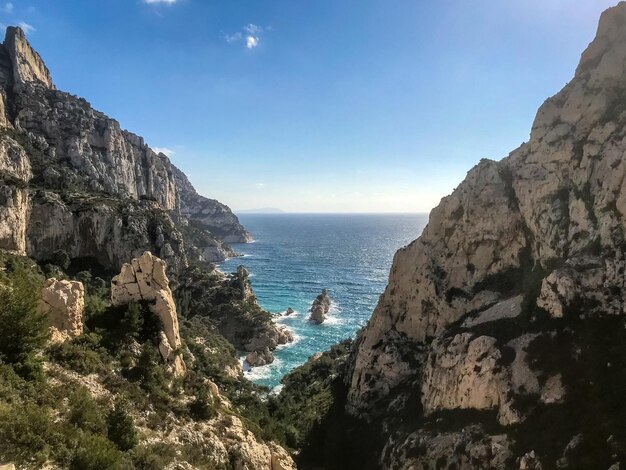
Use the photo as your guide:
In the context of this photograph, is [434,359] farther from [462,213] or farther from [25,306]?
[25,306]

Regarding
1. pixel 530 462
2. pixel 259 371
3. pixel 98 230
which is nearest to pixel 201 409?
pixel 530 462

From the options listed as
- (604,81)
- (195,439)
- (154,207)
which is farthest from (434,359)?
(154,207)

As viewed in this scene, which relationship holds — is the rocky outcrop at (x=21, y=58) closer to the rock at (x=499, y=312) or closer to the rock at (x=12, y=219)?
the rock at (x=12, y=219)

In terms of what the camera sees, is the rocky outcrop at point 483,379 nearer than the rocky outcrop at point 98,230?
Yes

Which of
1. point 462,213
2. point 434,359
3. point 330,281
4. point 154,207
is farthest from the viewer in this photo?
point 330,281

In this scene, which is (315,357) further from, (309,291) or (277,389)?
(309,291)

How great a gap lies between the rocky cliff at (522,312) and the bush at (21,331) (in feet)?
90.4

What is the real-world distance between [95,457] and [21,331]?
10.0 metres

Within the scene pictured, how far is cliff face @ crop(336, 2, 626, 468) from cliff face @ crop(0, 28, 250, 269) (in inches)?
2490

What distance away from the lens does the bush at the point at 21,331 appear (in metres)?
21.2

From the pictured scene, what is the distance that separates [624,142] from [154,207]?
10048cm

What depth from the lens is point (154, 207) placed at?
10788 centimetres

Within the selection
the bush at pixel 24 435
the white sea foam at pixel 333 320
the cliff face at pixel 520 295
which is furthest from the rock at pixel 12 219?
the white sea foam at pixel 333 320

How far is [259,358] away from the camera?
7675cm
